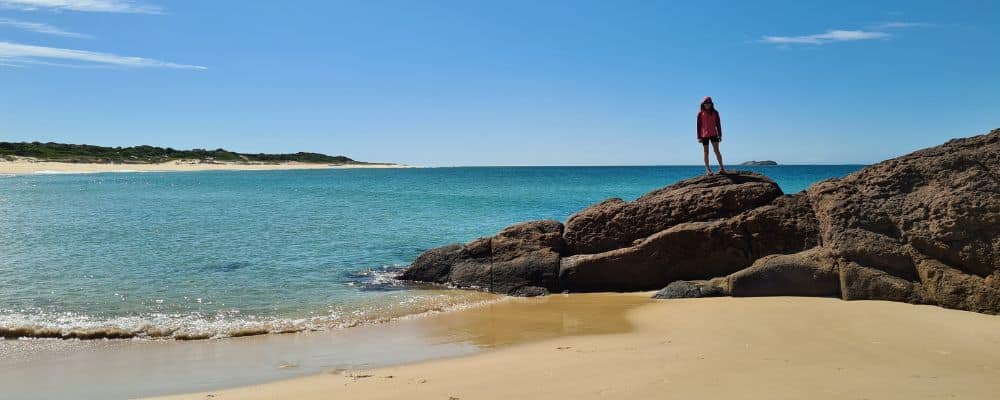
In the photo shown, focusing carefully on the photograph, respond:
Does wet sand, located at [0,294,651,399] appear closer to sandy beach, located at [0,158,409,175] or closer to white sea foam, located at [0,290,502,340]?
white sea foam, located at [0,290,502,340]

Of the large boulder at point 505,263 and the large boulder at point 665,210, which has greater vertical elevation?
the large boulder at point 665,210

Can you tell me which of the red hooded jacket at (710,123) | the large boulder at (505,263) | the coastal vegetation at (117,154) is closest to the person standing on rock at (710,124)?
the red hooded jacket at (710,123)

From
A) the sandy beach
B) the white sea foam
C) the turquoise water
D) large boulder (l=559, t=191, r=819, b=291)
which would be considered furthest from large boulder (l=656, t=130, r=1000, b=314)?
the sandy beach

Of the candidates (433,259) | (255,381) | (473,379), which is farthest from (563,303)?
(255,381)

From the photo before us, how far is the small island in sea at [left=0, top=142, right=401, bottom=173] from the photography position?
85969 mm

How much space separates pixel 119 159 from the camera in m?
104

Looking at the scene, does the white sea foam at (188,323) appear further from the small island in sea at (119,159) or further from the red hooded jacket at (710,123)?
the small island in sea at (119,159)

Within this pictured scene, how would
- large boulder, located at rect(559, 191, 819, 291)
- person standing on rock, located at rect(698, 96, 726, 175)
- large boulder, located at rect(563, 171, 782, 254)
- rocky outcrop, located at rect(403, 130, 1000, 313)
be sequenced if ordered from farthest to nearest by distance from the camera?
person standing on rock, located at rect(698, 96, 726, 175) < large boulder, located at rect(563, 171, 782, 254) < large boulder, located at rect(559, 191, 819, 291) < rocky outcrop, located at rect(403, 130, 1000, 313)

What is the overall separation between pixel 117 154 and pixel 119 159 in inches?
197

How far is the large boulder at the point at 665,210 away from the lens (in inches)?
441

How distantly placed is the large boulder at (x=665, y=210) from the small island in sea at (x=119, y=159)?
83.8m

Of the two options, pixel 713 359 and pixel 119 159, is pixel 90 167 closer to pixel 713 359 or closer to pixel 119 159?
pixel 119 159

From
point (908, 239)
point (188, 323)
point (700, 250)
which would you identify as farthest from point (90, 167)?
point (908, 239)

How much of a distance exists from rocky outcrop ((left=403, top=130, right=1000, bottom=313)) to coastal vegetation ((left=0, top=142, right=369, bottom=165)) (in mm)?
98150
